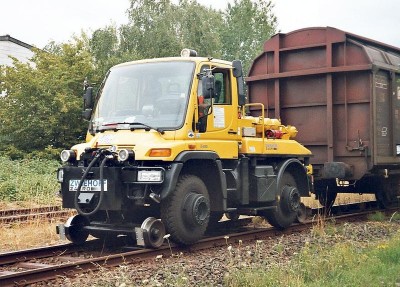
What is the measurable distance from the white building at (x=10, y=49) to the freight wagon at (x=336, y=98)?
2969cm

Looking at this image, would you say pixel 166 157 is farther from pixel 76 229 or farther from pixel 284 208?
pixel 284 208

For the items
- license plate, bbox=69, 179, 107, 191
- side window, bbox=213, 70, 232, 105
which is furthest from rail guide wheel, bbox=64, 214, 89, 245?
side window, bbox=213, 70, 232, 105

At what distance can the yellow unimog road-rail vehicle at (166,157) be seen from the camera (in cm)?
→ 830

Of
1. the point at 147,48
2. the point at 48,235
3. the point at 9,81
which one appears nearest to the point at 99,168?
the point at 48,235

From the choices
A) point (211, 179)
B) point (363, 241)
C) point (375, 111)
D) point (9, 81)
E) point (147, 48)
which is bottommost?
point (363, 241)

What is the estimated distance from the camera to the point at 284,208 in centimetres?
1090

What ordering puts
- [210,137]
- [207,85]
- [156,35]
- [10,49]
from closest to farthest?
1. [207,85]
2. [210,137]
3. [156,35]
4. [10,49]

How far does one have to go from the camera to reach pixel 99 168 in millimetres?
8328

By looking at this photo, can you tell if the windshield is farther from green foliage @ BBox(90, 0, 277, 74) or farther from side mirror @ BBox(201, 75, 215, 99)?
green foliage @ BBox(90, 0, 277, 74)

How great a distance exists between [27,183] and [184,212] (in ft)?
34.1

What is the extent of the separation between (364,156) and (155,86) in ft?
16.0

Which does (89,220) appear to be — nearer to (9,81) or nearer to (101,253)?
(101,253)

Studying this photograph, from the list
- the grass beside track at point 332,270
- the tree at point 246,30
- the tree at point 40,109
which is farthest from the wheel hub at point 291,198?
the tree at point 246,30

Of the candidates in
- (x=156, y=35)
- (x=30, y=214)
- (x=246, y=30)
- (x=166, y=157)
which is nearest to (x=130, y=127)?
(x=166, y=157)
